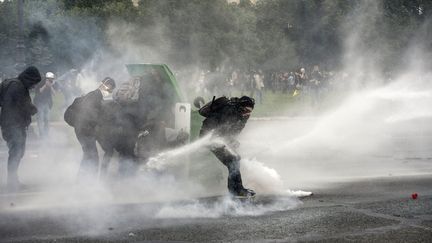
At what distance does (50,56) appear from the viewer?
2100 cm

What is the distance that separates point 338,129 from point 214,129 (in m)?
12.9

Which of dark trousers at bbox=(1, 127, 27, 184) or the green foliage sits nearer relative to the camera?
dark trousers at bbox=(1, 127, 27, 184)

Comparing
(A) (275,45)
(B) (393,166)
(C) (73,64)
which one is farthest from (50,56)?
(A) (275,45)

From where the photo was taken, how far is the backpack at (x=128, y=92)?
994 centimetres

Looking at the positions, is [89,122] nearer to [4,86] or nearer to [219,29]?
[4,86]

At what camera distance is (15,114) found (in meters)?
10.2

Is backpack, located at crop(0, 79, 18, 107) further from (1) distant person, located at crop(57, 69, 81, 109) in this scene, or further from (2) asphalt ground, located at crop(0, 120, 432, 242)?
(1) distant person, located at crop(57, 69, 81, 109)

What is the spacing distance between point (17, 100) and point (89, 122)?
3.98 ft

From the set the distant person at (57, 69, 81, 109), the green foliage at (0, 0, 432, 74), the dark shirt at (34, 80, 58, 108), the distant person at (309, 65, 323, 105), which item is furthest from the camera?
the distant person at (309, 65, 323, 105)

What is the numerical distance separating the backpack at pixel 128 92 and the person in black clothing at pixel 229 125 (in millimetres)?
1766

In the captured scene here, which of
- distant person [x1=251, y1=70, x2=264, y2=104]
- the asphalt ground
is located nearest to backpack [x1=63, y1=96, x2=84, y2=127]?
the asphalt ground

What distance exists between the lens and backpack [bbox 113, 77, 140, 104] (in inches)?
391

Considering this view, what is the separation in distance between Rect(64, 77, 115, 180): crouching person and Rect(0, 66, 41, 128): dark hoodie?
75 centimetres

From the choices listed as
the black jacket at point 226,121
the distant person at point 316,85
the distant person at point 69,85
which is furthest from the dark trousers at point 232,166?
the distant person at point 316,85
